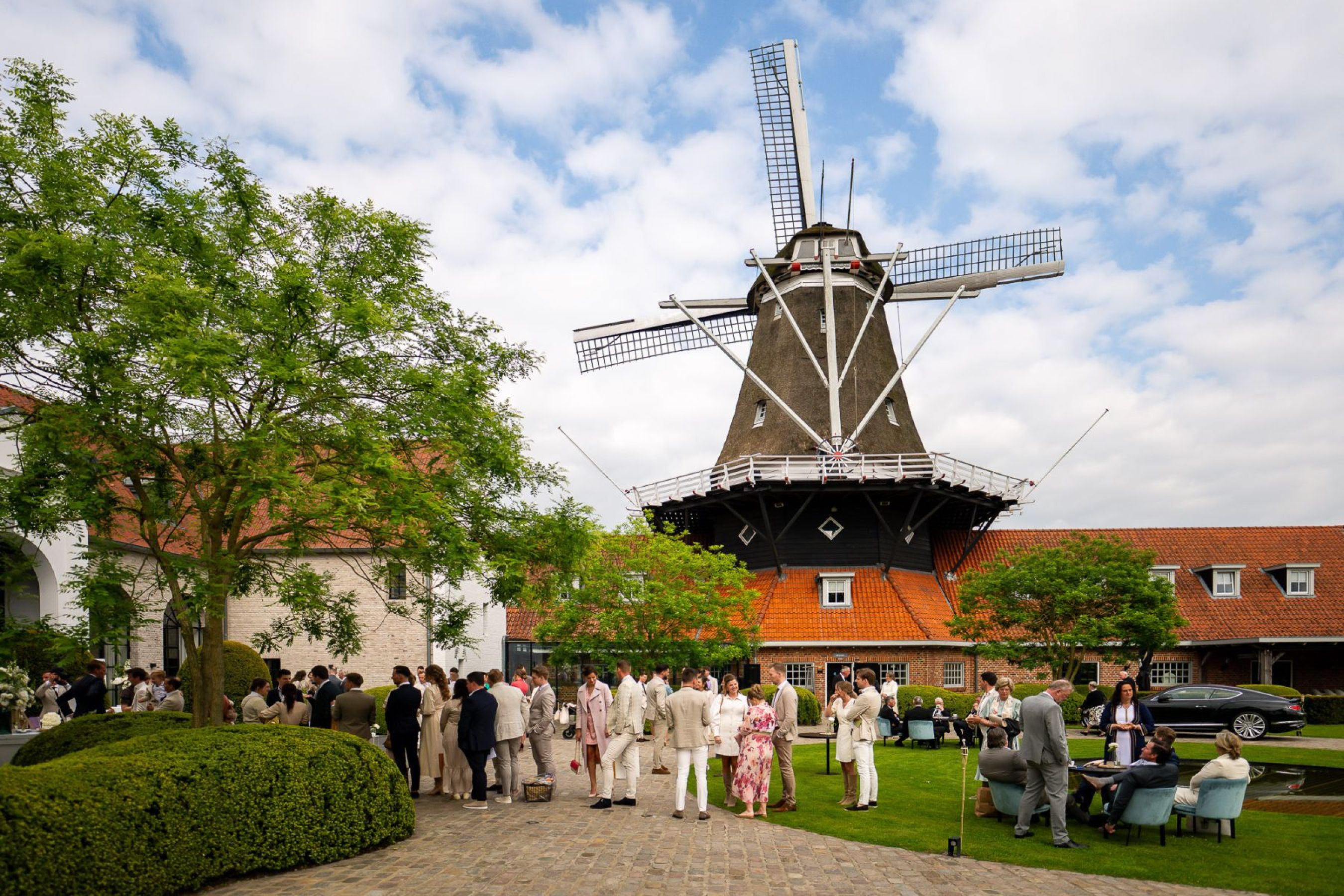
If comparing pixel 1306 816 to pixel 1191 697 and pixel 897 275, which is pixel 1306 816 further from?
pixel 897 275

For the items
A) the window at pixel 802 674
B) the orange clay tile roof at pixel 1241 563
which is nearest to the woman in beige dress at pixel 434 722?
the window at pixel 802 674

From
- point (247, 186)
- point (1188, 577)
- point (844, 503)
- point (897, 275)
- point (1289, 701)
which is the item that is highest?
point (897, 275)

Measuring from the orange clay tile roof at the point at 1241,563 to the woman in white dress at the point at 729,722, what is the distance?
24.7 meters

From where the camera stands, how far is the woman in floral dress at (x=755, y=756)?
1269 centimetres

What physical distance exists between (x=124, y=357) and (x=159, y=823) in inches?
216

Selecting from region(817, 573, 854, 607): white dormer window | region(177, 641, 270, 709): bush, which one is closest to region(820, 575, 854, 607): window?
region(817, 573, 854, 607): white dormer window

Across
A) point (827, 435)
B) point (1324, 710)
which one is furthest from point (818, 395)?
point (1324, 710)

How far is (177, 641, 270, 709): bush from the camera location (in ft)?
85.3

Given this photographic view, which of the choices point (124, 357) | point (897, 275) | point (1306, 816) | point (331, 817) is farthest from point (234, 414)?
point (897, 275)

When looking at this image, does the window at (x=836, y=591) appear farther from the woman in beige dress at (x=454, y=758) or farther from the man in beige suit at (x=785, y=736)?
the woman in beige dress at (x=454, y=758)

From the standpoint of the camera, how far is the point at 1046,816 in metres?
12.4

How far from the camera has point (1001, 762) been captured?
11977mm

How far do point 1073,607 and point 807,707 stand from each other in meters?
8.37

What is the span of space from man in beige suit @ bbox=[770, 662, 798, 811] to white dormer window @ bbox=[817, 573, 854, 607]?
20.4 meters
